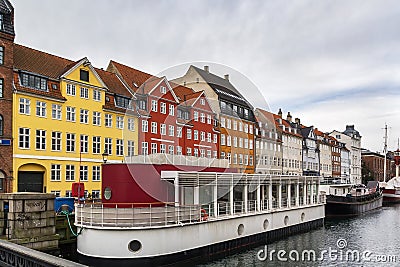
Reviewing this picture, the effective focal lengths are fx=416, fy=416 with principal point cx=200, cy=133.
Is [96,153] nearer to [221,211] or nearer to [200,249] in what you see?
[221,211]

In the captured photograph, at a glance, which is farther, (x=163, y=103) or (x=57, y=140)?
(x=163, y=103)

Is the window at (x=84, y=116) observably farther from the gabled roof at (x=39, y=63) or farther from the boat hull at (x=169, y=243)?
the boat hull at (x=169, y=243)

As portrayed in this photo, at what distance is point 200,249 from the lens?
20000 mm

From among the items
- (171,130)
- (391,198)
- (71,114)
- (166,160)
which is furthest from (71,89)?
(391,198)

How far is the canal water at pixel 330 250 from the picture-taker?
21078 mm

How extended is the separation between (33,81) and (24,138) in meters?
4.58

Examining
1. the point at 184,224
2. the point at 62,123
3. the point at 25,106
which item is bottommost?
the point at 184,224

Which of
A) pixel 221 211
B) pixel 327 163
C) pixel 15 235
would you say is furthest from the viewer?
pixel 327 163

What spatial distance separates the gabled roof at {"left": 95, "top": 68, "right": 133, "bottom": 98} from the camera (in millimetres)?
40031

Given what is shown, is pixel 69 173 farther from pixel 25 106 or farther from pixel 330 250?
pixel 330 250

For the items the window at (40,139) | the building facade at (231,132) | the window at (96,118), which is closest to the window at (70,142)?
the window at (40,139)

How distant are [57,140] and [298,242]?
2027 centimetres

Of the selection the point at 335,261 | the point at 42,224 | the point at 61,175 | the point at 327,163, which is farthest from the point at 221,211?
the point at 327,163

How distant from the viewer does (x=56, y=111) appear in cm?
3384
